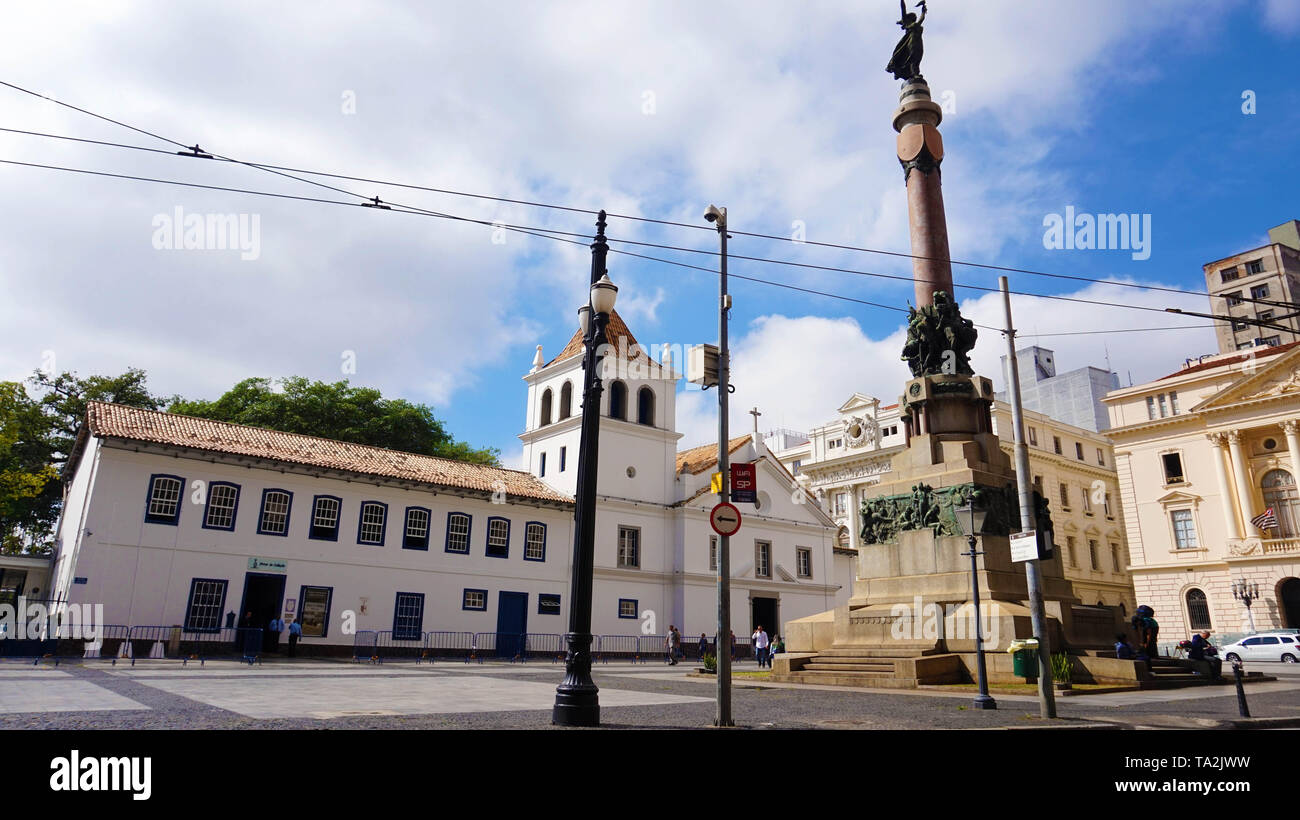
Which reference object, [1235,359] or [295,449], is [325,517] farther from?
[1235,359]

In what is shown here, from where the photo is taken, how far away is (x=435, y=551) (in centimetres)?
→ 3341

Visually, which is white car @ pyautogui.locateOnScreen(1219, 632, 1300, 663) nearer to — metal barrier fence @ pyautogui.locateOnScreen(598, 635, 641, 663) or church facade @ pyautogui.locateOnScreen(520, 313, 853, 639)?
church facade @ pyautogui.locateOnScreen(520, 313, 853, 639)

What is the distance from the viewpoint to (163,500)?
27359 mm

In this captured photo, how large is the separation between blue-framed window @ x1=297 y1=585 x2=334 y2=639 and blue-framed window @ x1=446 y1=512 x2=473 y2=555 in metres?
5.40

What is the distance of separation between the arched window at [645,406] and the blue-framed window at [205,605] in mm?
21359

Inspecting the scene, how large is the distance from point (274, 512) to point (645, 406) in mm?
19560

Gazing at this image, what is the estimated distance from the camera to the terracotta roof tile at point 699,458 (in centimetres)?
4350

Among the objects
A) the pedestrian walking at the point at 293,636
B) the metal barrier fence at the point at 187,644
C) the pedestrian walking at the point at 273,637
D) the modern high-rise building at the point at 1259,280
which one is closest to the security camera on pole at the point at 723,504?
the metal barrier fence at the point at 187,644

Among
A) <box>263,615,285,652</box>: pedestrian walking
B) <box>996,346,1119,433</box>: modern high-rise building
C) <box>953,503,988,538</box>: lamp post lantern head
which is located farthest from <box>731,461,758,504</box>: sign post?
<box>996,346,1119,433</box>: modern high-rise building

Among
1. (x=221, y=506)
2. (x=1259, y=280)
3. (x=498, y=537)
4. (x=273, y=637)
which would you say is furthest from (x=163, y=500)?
(x=1259, y=280)

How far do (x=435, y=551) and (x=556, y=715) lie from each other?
25.8m

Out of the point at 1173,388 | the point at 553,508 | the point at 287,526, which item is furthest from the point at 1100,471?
→ the point at 287,526

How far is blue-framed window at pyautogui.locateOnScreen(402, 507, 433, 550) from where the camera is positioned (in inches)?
1292
